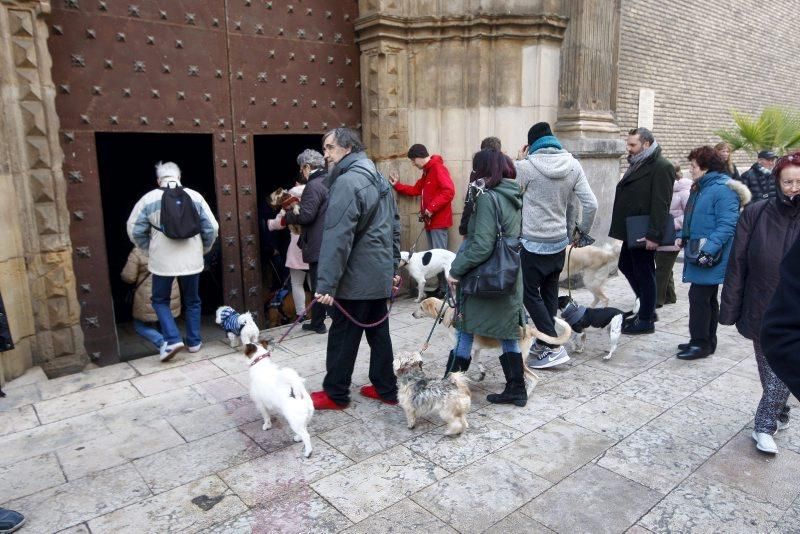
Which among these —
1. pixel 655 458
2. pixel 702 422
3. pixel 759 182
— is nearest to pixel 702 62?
pixel 759 182

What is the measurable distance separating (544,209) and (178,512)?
3.52 metres

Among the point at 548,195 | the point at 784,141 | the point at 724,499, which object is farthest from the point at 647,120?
the point at 724,499

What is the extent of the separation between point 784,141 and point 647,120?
3.43 meters

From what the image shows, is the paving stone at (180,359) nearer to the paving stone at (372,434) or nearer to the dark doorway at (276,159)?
the paving stone at (372,434)

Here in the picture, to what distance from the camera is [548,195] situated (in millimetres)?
4934

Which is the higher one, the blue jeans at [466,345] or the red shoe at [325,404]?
the blue jeans at [466,345]

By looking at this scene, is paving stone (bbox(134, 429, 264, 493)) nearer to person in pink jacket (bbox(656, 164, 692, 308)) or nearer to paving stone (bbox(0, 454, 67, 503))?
paving stone (bbox(0, 454, 67, 503))

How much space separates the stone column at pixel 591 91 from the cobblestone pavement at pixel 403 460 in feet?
12.3

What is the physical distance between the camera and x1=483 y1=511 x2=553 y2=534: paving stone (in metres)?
2.89

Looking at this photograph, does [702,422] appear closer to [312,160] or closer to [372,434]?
[372,434]

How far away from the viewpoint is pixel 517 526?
2.94 metres

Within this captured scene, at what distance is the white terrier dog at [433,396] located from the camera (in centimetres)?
377

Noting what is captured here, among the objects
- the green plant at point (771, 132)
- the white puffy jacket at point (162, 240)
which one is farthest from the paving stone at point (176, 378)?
the green plant at point (771, 132)

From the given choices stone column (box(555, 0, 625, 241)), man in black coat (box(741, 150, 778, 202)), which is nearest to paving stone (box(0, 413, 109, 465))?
stone column (box(555, 0, 625, 241))
